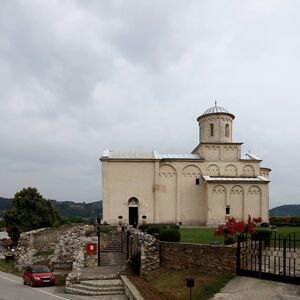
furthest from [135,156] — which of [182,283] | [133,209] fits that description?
[182,283]

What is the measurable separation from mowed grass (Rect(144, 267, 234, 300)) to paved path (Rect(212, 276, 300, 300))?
0.40 meters

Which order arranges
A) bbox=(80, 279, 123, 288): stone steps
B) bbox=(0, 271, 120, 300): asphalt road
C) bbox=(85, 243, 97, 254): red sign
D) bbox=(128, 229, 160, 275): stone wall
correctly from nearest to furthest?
bbox=(0, 271, 120, 300): asphalt road < bbox=(80, 279, 123, 288): stone steps < bbox=(128, 229, 160, 275): stone wall < bbox=(85, 243, 97, 254): red sign

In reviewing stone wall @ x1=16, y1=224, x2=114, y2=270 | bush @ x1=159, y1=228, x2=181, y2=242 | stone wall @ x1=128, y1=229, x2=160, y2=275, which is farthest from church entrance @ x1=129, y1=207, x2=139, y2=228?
stone wall @ x1=128, y1=229, x2=160, y2=275

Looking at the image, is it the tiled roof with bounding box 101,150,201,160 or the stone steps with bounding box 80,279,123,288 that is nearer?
the stone steps with bounding box 80,279,123,288

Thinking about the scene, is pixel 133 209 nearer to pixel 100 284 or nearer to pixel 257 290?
pixel 100 284

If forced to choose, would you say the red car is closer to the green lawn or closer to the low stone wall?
the low stone wall

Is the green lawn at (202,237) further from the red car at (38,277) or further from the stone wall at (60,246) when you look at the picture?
the red car at (38,277)

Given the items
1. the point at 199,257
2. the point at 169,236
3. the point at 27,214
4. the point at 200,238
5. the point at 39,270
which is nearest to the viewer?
the point at 199,257

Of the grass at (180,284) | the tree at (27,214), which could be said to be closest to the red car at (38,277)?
the grass at (180,284)

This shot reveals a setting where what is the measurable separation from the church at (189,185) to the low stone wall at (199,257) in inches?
1007

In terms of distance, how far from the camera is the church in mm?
42375

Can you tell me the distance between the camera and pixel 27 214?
158ft

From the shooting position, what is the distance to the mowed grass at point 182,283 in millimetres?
12532

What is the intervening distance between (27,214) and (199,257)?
3752 cm
